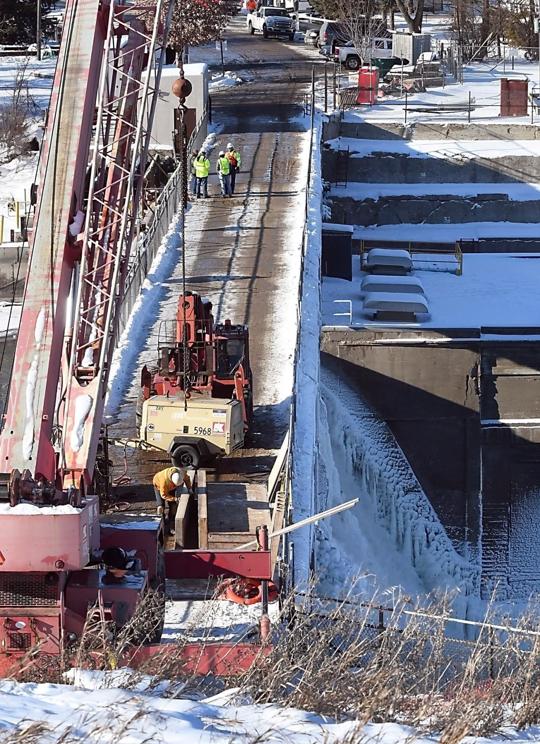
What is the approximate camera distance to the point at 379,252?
4328cm

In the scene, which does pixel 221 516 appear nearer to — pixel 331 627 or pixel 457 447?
pixel 331 627

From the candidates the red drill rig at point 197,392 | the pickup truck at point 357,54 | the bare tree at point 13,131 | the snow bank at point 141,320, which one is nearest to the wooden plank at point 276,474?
the red drill rig at point 197,392

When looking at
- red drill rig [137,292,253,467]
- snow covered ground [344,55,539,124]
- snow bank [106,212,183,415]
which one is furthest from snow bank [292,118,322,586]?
snow covered ground [344,55,539,124]

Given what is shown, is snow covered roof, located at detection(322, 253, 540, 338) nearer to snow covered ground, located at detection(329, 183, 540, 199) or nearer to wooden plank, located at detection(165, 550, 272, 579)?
snow covered ground, located at detection(329, 183, 540, 199)

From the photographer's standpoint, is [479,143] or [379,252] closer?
[379,252]

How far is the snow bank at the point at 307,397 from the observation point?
19.4 m

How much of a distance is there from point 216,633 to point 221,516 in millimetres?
3748

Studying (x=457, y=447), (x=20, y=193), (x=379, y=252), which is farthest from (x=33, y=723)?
(x=20, y=193)

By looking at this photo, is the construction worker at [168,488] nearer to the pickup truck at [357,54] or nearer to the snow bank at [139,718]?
the snow bank at [139,718]

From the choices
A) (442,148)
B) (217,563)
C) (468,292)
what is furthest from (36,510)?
(442,148)

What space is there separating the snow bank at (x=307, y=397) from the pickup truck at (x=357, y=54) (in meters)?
29.3

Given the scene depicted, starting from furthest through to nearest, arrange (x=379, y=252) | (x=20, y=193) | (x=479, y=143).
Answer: (x=479, y=143)
(x=20, y=193)
(x=379, y=252)

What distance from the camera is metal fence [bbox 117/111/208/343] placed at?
2988 centimetres

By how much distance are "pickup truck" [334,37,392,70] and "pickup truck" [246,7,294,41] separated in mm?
11356
